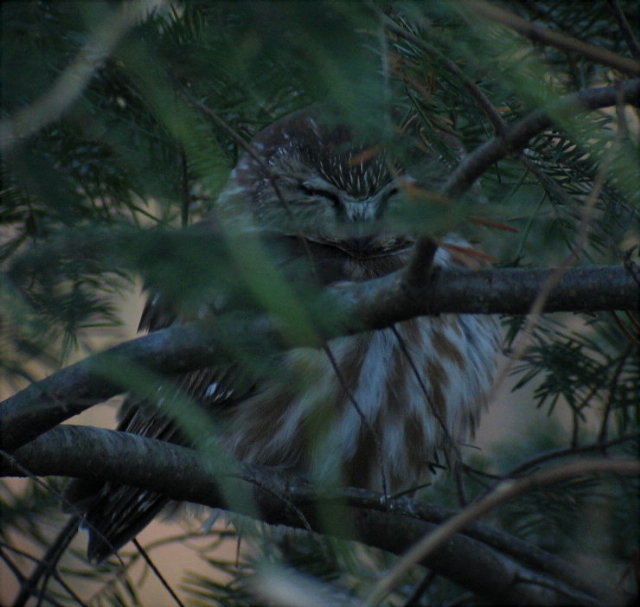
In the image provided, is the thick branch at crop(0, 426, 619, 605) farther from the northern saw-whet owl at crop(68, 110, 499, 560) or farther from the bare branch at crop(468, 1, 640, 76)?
the bare branch at crop(468, 1, 640, 76)

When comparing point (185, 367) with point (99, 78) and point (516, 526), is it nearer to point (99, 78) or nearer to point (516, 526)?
point (99, 78)

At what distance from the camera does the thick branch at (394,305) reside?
4.15ft

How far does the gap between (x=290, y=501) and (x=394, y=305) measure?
770mm

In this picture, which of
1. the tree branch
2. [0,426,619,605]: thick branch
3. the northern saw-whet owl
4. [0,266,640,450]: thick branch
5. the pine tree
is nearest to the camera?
the pine tree

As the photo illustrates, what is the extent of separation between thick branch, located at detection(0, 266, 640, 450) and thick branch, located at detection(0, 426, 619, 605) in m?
0.19

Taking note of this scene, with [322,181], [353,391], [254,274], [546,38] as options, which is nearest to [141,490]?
[353,391]

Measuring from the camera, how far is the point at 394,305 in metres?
1.29

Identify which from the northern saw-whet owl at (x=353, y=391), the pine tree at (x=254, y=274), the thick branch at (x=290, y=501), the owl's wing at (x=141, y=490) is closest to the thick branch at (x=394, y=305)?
the pine tree at (x=254, y=274)

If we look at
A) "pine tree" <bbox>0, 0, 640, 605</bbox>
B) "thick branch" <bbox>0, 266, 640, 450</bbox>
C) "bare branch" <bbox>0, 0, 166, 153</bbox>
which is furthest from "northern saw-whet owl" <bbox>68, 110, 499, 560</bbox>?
"bare branch" <bbox>0, 0, 166, 153</bbox>

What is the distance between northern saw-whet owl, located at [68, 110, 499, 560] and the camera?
7.72ft

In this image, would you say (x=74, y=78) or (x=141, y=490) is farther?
(x=141, y=490)

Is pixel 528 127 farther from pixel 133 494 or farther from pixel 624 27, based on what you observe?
pixel 133 494

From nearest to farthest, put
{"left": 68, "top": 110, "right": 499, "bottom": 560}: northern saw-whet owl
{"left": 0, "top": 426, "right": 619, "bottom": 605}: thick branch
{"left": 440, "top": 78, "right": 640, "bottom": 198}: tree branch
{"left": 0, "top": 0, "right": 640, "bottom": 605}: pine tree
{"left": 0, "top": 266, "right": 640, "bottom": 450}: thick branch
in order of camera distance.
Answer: {"left": 0, "top": 0, "right": 640, "bottom": 605}: pine tree, {"left": 440, "top": 78, "right": 640, "bottom": 198}: tree branch, {"left": 0, "top": 266, "right": 640, "bottom": 450}: thick branch, {"left": 0, "top": 426, "right": 619, "bottom": 605}: thick branch, {"left": 68, "top": 110, "right": 499, "bottom": 560}: northern saw-whet owl

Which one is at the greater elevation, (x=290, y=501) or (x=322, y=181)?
(x=322, y=181)
